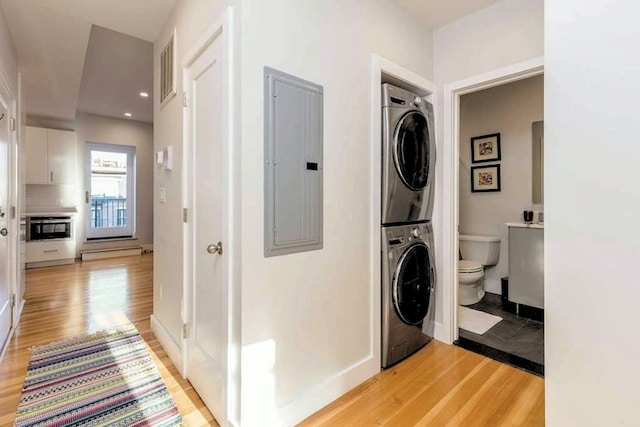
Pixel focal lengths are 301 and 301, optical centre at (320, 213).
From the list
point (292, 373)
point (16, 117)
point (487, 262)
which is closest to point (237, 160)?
point (292, 373)

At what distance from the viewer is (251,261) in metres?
1.37

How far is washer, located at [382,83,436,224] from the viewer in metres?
2.02

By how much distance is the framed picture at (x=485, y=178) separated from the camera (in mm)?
3557

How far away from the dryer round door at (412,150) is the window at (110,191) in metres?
6.12

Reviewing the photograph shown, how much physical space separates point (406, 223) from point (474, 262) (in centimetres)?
161

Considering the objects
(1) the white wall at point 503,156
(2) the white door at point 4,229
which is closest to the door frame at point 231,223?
(2) the white door at point 4,229

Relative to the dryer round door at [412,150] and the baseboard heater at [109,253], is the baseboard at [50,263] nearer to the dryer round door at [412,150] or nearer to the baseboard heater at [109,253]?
the baseboard heater at [109,253]

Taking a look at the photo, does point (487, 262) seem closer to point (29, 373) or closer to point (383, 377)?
point (383, 377)

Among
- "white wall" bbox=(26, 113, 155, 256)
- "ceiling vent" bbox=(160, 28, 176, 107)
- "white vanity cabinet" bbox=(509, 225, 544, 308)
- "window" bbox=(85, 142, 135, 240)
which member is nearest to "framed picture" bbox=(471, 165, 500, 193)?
"white vanity cabinet" bbox=(509, 225, 544, 308)

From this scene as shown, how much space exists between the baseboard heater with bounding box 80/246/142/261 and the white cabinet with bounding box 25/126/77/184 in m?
1.33

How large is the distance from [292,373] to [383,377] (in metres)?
0.72

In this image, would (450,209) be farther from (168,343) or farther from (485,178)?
(168,343)

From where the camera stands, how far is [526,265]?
9.37 feet

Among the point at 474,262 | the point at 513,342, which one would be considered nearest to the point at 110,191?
the point at 474,262
